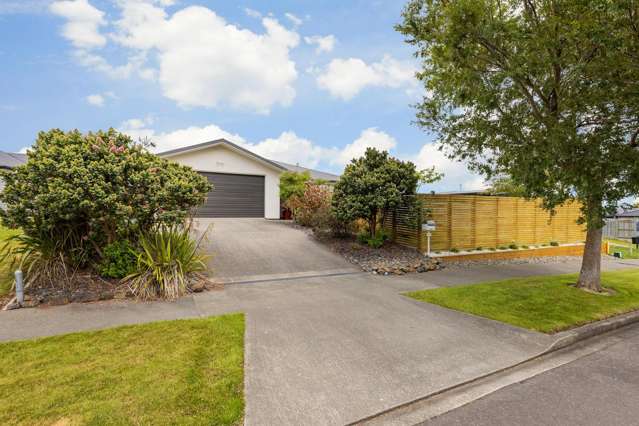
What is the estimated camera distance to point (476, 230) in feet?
34.8

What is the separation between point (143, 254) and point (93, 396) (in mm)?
3663

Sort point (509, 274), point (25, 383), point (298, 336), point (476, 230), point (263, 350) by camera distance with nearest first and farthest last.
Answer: point (25, 383) < point (263, 350) < point (298, 336) < point (509, 274) < point (476, 230)

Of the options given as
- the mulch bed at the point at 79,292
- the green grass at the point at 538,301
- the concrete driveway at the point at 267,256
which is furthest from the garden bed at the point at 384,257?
the mulch bed at the point at 79,292

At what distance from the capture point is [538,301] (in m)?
5.64

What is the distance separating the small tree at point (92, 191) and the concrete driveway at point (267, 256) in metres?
1.61

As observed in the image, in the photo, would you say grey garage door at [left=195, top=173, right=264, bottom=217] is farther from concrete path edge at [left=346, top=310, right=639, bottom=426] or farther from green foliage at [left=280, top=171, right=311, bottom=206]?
concrete path edge at [left=346, top=310, right=639, bottom=426]

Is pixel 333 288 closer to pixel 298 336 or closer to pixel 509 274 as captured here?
pixel 298 336

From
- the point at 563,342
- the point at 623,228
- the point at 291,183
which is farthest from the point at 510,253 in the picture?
the point at 623,228

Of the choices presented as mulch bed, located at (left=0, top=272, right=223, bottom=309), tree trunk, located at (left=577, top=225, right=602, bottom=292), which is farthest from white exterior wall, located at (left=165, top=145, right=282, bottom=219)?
tree trunk, located at (left=577, top=225, right=602, bottom=292)

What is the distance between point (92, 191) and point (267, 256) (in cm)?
461

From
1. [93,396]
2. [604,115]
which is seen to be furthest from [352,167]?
[93,396]

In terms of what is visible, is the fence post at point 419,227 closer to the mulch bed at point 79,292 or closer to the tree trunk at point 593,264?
the tree trunk at point 593,264

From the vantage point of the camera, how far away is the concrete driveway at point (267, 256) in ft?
24.4

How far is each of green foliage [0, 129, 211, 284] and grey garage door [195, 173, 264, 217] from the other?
9205 mm
